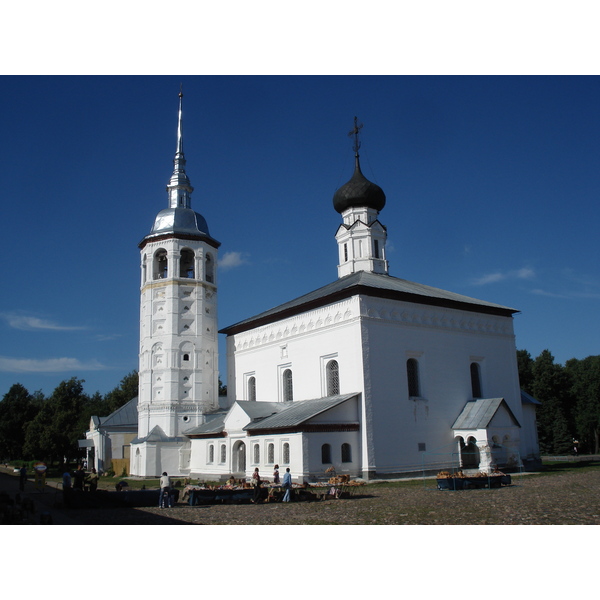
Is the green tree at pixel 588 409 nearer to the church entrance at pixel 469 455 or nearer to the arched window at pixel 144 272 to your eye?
the church entrance at pixel 469 455

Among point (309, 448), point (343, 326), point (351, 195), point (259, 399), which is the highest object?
point (351, 195)

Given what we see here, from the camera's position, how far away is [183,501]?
18672mm

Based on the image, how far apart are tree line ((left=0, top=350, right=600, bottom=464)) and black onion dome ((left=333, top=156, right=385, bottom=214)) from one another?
24679 mm

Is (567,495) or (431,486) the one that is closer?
(567,495)

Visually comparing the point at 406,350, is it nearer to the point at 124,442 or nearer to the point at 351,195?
the point at 351,195

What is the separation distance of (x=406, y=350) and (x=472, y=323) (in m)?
5.30

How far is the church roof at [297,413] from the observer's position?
24125mm

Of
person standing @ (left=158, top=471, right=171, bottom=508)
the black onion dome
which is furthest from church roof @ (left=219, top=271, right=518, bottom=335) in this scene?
person standing @ (left=158, top=471, right=171, bottom=508)

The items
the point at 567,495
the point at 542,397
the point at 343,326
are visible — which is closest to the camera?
the point at 567,495

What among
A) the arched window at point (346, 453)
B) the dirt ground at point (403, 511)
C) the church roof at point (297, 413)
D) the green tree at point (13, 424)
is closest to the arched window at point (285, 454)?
the church roof at point (297, 413)

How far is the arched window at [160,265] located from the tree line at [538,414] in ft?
61.8

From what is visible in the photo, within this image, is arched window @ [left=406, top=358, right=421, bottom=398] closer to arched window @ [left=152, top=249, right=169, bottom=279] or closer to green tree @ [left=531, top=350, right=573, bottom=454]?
arched window @ [left=152, top=249, right=169, bottom=279]

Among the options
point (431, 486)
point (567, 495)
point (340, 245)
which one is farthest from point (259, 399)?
point (567, 495)

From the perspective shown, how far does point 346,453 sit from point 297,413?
2.64 meters
